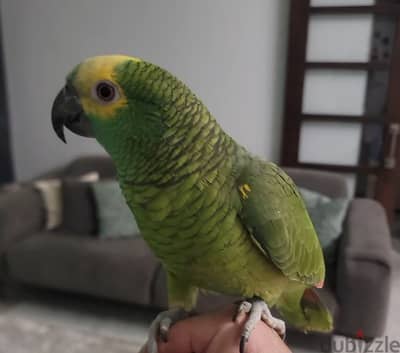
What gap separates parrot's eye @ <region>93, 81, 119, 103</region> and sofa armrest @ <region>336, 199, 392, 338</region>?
4.37ft

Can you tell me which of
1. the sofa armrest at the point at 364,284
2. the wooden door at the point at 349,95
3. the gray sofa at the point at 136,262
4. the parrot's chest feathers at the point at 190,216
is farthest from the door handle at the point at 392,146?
the parrot's chest feathers at the point at 190,216

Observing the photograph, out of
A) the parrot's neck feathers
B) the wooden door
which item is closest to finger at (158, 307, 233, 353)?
the parrot's neck feathers

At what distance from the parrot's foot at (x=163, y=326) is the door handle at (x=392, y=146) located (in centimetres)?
189

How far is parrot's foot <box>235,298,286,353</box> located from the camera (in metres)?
0.67

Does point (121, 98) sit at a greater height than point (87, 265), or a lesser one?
greater

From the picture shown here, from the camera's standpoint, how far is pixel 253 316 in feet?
2.27

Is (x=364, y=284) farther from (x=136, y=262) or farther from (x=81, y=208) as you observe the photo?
(x=81, y=208)

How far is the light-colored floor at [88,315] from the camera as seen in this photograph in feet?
5.86

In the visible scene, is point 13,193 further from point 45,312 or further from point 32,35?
point 32,35

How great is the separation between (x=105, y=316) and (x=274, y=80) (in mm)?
1560

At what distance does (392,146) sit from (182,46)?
1.32 m

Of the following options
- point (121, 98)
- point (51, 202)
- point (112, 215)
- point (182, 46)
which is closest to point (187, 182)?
point (121, 98)

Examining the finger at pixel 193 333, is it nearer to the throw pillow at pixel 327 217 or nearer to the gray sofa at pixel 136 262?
the gray sofa at pixel 136 262

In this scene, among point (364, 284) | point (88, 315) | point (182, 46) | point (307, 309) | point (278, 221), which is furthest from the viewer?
point (182, 46)
